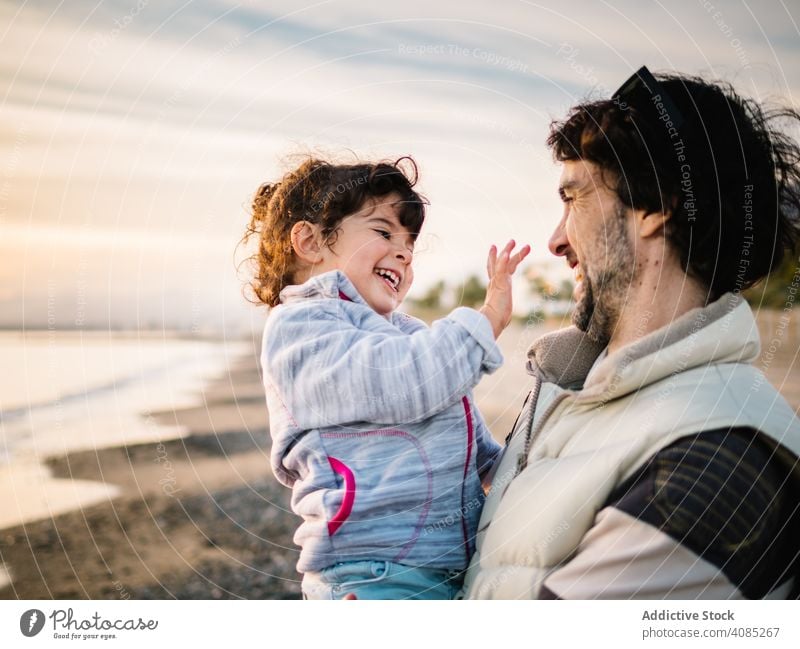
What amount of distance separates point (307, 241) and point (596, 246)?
0.78m

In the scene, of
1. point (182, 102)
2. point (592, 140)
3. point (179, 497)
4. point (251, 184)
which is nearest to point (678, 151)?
point (592, 140)

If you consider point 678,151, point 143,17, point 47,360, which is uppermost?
point 143,17

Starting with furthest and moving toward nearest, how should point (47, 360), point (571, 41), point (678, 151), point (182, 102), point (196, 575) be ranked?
point (47, 360)
point (196, 575)
point (182, 102)
point (571, 41)
point (678, 151)

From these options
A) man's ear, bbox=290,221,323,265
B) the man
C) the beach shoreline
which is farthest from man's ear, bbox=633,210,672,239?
the beach shoreline

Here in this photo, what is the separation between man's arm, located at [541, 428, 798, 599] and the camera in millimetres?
1613

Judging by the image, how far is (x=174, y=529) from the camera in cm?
629

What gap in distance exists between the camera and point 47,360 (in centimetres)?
780

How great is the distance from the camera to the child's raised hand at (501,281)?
6.79 feet

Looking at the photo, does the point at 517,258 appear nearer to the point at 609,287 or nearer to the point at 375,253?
the point at 609,287

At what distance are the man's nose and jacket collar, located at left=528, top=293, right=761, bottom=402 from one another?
37cm

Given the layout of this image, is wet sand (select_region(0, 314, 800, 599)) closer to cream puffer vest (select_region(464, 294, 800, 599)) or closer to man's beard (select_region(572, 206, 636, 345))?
man's beard (select_region(572, 206, 636, 345))

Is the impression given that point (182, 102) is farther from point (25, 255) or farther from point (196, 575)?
point (196, 575)
